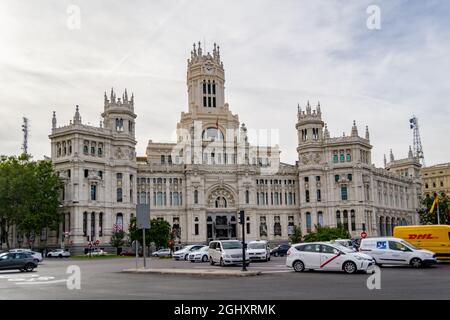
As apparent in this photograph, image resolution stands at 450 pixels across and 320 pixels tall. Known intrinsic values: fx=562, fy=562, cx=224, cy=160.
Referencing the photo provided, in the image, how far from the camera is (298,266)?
3297cm

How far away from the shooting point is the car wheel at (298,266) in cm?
3281

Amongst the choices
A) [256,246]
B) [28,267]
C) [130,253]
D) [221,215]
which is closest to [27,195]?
[130,253]

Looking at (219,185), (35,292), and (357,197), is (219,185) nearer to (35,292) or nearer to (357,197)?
(357,197)

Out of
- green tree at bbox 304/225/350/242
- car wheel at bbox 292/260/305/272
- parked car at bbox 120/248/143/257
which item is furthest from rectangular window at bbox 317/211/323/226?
car wheel at bbox 292/260/305/272

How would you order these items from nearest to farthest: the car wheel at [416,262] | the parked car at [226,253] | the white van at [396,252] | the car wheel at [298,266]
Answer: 1. the car wheel at [298,266]
2. the white van at [396,252]
3. the car wheel at [416,262]
4. the parked car at [226,253]

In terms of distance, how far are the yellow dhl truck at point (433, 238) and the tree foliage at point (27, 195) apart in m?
55.9

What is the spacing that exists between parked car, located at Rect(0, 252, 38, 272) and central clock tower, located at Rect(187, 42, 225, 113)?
256 feet

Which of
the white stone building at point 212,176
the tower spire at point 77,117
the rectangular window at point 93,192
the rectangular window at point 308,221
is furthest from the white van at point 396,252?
the rectangular window at point 308,221

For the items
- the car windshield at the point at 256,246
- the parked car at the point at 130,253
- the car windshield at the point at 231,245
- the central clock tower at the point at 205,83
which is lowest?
the parked car at the point at 130,253

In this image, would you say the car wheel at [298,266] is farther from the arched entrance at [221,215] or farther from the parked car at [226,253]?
the arched entrance at [221,215]

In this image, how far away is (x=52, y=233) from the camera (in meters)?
90.9

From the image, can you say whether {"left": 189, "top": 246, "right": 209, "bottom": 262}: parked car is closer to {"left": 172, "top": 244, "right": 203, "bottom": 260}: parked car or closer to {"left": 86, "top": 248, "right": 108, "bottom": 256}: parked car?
{"left": 172, "top": 244, "right": 203, "bottom": 260}: parked car

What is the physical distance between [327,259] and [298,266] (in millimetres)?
2086

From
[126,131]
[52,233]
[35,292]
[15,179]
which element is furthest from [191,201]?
[35,292]
